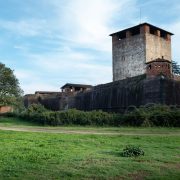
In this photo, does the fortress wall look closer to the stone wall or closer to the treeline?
the stone wall

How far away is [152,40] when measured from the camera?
156 ft

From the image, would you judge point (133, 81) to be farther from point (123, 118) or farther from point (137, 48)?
point (137, 48)

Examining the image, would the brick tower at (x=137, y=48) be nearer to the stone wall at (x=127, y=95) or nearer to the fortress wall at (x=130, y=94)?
the stone wall at (x=127, y=95)

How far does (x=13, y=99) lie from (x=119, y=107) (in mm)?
9935

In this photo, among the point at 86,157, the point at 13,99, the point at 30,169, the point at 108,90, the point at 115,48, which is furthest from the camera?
the point at 115,48

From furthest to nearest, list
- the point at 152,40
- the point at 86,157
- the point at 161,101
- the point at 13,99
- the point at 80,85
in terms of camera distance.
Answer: the point at 80,85 → the point at 152,40 → the point at 13,99 → the point at 161,101 → the point at 86,157

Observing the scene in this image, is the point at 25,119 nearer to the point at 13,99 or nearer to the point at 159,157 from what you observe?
the point at 13,99

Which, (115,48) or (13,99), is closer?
(13,99)

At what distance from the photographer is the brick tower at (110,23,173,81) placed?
46.8 metres

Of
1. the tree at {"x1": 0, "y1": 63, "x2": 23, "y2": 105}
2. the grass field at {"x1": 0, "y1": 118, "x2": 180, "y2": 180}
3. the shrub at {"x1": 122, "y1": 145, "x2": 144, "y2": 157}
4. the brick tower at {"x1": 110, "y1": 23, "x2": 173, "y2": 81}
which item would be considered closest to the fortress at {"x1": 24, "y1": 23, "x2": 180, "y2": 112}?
the brick tower at {"x1": 110, "y1": 23, "x2": 173, "y2": 81}

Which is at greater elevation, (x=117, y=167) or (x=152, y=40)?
(x=152, y=40)

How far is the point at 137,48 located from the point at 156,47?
246 cm

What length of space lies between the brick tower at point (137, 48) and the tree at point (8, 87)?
55.5 ft

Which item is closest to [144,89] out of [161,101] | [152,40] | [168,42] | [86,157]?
[161,101]
